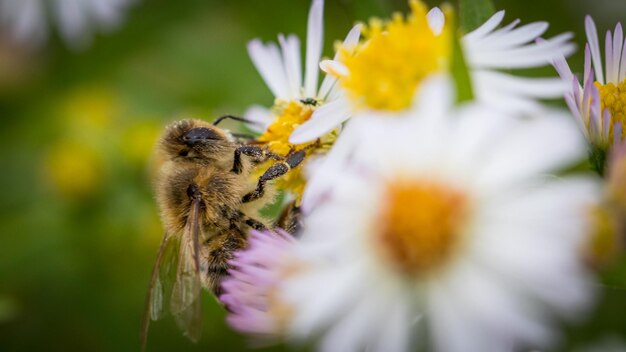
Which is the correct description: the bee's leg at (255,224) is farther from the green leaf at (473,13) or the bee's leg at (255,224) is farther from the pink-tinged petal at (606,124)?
the pink-tinged petal at (606,124)

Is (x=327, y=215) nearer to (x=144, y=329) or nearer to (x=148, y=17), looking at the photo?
(x=144, y=329)

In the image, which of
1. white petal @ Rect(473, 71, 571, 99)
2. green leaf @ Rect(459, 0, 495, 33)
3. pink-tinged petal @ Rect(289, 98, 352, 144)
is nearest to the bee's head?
pink-tinged petal @ Rect(289, 98, 352, 144)

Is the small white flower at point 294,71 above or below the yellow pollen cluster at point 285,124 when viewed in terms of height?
above

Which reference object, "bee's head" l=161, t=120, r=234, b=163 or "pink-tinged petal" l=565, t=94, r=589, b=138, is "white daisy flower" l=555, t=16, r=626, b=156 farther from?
"bee's head" l=161, t=120, r=234, b=163

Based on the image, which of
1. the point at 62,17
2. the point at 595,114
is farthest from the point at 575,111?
the point at 62,17

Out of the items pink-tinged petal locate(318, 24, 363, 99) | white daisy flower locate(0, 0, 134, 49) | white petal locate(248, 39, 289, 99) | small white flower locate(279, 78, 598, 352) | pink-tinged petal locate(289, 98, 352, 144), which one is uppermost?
white daisy flower locate(0, 0, 134, 49)

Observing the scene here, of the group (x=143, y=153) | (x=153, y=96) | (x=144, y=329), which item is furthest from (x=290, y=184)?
(x=153, y=96)

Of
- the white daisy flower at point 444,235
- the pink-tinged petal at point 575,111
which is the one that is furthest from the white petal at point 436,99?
the pink-tinged petal at point 575,111
